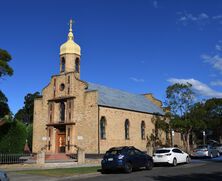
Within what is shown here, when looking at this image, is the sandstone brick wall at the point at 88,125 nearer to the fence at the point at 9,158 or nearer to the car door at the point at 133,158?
the fence at the point at 9,158

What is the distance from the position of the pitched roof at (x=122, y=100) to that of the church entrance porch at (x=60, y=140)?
19.4ft

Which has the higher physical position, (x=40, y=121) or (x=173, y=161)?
(x=40, y=121)

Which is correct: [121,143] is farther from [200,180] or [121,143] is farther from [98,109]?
[200,180]

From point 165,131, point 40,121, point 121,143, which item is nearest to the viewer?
point 121,143

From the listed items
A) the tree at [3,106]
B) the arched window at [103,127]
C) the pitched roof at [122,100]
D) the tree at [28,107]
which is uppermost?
the tree at [28,107]

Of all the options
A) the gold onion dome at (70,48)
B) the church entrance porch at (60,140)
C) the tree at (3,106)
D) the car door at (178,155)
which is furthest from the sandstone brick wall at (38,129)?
the car door at (178,155)

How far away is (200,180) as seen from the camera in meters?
18.2

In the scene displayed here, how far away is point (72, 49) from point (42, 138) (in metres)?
11.5

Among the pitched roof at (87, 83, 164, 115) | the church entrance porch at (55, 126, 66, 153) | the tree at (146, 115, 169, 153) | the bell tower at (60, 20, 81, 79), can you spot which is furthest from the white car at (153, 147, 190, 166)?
the tree at (146, 115, 169, 153)

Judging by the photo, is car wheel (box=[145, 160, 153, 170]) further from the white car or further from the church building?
the church building

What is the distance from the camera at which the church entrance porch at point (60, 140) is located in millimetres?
42688

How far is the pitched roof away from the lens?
43.0 m

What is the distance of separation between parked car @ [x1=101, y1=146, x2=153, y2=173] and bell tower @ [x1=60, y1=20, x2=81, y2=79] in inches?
809

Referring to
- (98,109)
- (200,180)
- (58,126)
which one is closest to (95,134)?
(98,109)
